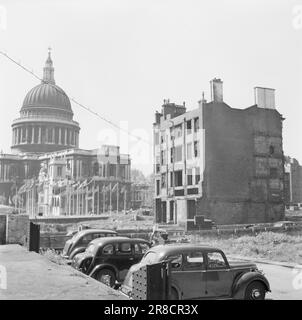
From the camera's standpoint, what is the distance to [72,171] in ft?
311

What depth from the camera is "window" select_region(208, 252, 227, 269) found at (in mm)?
8859

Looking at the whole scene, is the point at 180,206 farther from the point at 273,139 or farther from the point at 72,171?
the point at 72,171

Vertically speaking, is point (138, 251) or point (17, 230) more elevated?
point (17, 230)

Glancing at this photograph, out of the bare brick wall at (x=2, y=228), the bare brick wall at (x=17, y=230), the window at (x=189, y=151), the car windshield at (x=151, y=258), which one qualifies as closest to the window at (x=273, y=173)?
the window at (x=189, y=151)

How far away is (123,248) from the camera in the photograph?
12484 mm

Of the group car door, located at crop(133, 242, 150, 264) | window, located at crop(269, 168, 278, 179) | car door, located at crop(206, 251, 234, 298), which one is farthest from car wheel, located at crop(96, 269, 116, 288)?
window, located at crop(269, 168, 278, 179)

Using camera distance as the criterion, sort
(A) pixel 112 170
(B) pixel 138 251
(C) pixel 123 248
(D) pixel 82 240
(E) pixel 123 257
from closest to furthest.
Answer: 1. (E) pixel 123 257
2. (C) pixel 123 248
3. (B) pixel 138 251
4. (D) pixel 82 240
5. (A) pixel 112 170

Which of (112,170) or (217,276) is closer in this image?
(217,276)

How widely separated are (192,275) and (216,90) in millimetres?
37426

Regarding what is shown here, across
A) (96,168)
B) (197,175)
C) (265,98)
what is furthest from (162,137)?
(96,168)

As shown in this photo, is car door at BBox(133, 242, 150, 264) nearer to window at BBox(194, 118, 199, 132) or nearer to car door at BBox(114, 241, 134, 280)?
car door at BBox(114, 241, 134, 280)

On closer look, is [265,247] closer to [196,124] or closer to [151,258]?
[151,258]
